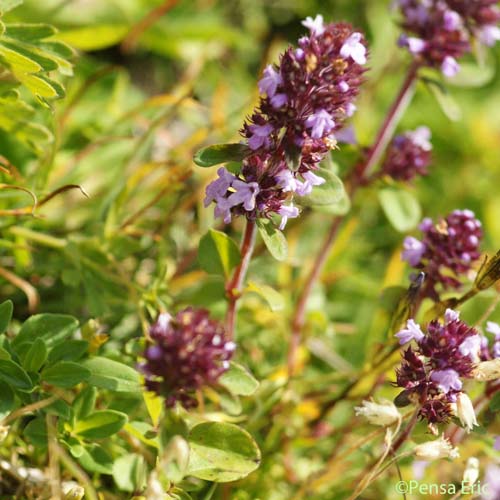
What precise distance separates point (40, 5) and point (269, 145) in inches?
63.0

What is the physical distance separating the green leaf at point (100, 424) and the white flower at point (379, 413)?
0.48 m

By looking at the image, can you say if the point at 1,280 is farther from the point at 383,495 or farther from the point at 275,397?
the point at 383,495

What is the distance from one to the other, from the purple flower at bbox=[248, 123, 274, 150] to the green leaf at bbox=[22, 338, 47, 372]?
59 cm

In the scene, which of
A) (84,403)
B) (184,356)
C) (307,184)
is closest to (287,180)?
(307,184)

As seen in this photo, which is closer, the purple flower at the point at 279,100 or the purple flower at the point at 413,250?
the purple flower at the point at 279,100

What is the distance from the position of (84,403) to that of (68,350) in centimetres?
12

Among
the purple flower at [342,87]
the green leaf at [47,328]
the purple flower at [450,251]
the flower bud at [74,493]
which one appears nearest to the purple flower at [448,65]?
the purple flower at [450,251]

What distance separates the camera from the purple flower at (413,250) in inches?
74.5

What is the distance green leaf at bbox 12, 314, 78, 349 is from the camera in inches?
64.9

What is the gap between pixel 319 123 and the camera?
1.46 meters

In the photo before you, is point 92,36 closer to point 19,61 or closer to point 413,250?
point 19,61

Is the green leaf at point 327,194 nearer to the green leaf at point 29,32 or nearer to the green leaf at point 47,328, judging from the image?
the green leaf at point 47,328

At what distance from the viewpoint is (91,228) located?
211 centimetres

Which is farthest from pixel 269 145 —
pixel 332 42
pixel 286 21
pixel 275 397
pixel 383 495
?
pixel 286 21
